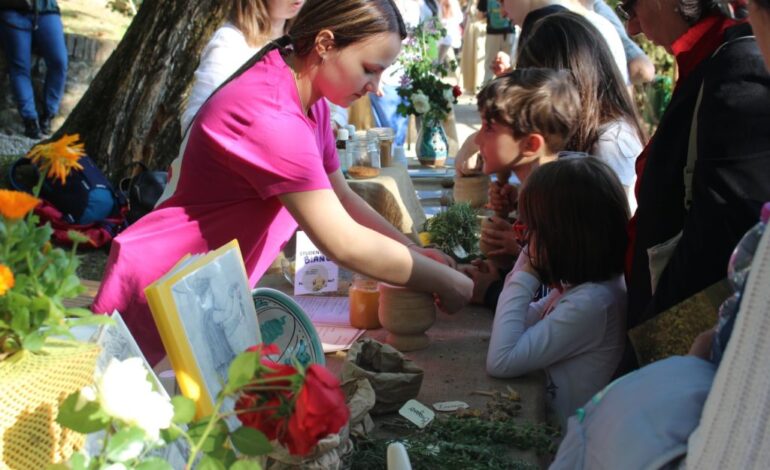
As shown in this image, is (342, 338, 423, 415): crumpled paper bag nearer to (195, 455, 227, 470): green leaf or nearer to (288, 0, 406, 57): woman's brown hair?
(288, 0, 406, 57): woman's brown hair

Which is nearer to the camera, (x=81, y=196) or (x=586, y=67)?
(x=586, y=67)

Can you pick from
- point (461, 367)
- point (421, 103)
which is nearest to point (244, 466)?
point (461, 367)

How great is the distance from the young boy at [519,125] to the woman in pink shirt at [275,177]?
0.77m

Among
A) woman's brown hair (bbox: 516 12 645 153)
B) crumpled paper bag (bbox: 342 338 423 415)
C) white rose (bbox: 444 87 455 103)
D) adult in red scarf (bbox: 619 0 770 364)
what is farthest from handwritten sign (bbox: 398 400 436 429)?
white rose (bbox: 444 87 455 103)

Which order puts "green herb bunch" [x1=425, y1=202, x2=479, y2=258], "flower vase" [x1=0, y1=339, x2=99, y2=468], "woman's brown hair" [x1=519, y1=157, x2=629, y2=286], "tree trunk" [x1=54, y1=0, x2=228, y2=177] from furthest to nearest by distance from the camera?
"tree trunk" [x1=54, y1=0, x2=228, y2=177] < "green herb bunch" [x1=425, y1=202, x2=479, y2=258] < "woman's brown hair" [x1=519, y1=157, x2=629, y2=286] < "flower vase" [x1=0, y1=339, x2=99, y2=468]

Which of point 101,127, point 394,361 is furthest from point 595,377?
point 101,127

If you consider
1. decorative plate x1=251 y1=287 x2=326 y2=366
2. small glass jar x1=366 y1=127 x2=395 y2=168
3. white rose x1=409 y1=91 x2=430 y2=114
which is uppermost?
decorative plate x1=251 y1=287 x2=326 y2=366

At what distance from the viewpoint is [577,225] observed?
2.05m

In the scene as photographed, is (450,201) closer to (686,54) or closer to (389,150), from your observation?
(389,150)

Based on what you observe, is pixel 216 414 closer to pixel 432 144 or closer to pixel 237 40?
pixel 237 40

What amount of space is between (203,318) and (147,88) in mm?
4146

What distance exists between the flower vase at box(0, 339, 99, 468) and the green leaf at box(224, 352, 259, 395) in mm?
191

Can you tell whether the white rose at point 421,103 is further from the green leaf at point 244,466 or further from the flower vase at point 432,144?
the green leaf at point 244,466

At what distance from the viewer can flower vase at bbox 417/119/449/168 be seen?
486cm
